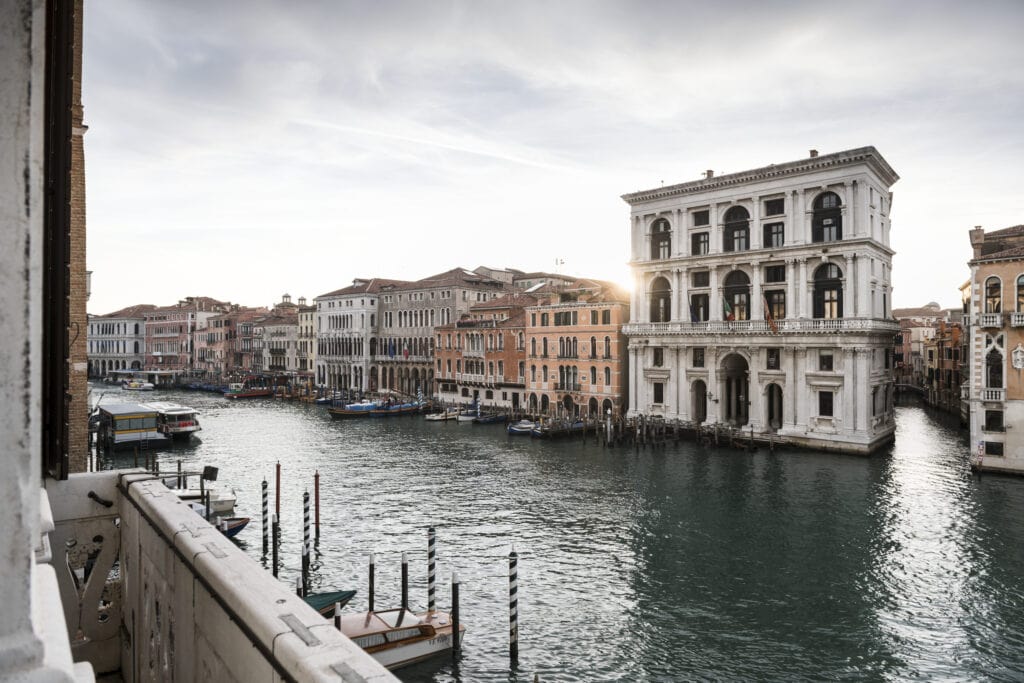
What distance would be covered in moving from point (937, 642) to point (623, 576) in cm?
615

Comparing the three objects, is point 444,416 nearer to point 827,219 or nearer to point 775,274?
point 775,274

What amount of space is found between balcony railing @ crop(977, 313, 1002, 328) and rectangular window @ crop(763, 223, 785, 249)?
11359 millimetres

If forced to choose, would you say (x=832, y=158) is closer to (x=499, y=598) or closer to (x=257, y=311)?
(x=499, y=598)

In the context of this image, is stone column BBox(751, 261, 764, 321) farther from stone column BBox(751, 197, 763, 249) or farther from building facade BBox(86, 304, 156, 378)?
building facade BBox(86, 304, 156, 378)

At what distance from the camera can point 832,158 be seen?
3303 cm

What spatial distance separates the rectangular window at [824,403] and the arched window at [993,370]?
333 inches

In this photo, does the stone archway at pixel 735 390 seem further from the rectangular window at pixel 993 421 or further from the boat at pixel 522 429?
the rectangular window at pixel 993 421

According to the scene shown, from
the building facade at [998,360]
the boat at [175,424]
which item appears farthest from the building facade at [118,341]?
the building facade at [998,360]

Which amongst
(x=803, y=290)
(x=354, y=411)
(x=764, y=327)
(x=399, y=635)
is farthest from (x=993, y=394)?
(x=354, y=411)

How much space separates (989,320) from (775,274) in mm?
11743

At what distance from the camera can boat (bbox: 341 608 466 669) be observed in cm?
1160

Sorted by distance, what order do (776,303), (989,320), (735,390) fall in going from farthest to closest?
(735,390)
(776,303)
(989,320)

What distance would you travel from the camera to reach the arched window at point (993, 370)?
25.6 m

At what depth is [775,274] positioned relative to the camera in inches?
1423
